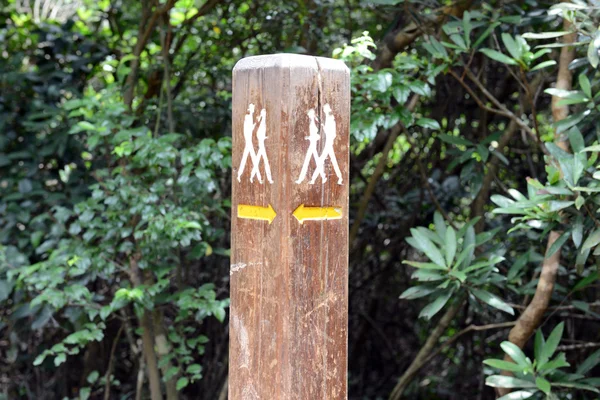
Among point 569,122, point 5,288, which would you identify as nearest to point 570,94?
point 569,122

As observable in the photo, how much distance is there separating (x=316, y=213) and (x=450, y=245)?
3.23 ft

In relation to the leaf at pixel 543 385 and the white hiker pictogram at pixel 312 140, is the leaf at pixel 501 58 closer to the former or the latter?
the leaf at pixel 543 385

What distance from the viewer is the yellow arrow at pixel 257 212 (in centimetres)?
153

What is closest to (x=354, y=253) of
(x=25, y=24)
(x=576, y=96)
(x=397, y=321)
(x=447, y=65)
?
(x=397, y=321)

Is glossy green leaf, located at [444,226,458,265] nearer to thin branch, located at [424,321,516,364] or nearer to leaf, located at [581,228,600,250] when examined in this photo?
thin branch, located at [424,321,516,364]

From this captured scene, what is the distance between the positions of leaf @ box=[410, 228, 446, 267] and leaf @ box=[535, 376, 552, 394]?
1.53 feet

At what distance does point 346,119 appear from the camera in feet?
5.28

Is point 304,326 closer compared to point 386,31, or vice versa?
point 304,326

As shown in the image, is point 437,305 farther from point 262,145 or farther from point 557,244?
point 262,145

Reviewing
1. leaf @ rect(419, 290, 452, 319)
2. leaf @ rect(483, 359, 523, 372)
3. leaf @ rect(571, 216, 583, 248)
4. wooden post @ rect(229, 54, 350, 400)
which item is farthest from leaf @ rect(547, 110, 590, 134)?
wooden post @ rect(229, 54, 350, 400)

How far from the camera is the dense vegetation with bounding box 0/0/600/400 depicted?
244 centimetres

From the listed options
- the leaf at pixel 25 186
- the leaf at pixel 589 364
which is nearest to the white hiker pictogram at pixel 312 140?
the leaf at pixel 589 364

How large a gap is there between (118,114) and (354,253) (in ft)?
5.33

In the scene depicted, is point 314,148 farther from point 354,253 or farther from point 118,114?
point 354,253
